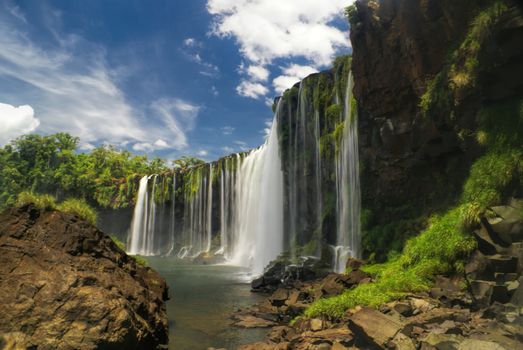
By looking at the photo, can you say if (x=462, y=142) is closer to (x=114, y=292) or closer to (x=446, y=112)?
(x=446, y=112)

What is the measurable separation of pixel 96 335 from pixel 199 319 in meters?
5.75

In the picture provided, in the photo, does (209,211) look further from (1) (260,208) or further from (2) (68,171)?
(2) (68,171)

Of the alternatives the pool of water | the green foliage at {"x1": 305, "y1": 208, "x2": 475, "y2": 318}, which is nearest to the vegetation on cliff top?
the green foliage at {"x1": 305, "y1": 208, "x2": 475, "y2": 318}

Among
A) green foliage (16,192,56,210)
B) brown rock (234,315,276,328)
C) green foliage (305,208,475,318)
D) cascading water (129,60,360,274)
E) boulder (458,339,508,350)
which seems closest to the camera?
boulder (458,339,508,350)

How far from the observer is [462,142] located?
15.4 meters

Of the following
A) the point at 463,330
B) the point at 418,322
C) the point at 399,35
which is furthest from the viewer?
the point at 399,35

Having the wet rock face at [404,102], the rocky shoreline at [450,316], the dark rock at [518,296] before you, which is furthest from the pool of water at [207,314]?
the wet rock face at [404,102]

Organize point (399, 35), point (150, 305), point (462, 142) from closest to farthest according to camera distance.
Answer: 1. point (150, 305)
2. point (462, 142)
3. point (399, 35)

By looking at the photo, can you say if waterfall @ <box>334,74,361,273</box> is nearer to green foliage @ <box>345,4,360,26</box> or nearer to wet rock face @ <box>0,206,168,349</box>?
green foliage @ <box>345,4,360,26</box>

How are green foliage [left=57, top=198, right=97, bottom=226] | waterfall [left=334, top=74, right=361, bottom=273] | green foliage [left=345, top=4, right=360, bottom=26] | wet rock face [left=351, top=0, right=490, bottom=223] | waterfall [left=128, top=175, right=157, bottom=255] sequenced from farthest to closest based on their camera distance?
waterfall [left=128, top=175, right=157, bottom=255]
waterfall [left=334, top=74, right=361, bottom=273]
green foliage [left=345, top=4, right=360, bottom=26]
wet rock face [left=351, top=0, right=490, bottom=223]
green foliage [left=57, top=198, right=97, bottom=226]

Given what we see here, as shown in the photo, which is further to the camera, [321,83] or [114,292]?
[321,83]

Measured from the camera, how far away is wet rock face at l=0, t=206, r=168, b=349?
7.32 m

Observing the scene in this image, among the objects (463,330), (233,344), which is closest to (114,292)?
(233,344)

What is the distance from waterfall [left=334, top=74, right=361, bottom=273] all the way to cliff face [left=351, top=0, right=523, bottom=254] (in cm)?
71
